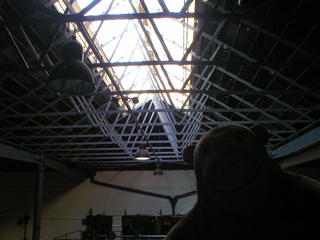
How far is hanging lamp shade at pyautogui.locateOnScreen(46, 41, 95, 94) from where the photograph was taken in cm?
366

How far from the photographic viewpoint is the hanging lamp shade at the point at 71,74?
366 cm

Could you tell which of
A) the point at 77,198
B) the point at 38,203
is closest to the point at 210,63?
the point at 38,203

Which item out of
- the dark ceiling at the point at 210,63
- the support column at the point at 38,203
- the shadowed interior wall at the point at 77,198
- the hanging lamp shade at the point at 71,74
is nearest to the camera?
the hanging lamp shade at the point at 71,74

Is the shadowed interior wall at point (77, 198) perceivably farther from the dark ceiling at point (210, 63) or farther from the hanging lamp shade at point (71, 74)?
the hanging lamp shade at point (71, 74)

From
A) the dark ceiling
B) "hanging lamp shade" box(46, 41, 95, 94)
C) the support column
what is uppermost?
the dark ceiling

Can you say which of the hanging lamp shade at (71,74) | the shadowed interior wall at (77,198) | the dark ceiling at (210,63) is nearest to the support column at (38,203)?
the dark ceiling at (210,63)

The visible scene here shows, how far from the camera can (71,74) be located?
364 centimetres

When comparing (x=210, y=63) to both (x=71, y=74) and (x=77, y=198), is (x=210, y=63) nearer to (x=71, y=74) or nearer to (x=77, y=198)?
(x=71, y=74)

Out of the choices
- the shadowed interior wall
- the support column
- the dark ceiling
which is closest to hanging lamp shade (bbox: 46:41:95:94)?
the dark ceiling

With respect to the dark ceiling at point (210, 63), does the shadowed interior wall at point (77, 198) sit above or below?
below

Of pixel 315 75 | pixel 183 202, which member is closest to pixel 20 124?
pixel 315 75

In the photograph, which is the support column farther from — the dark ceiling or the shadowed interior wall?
the shadowed interior wall

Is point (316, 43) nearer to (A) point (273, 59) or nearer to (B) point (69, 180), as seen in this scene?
(A) point (273, 59)

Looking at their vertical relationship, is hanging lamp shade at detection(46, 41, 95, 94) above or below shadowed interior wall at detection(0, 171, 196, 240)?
above
